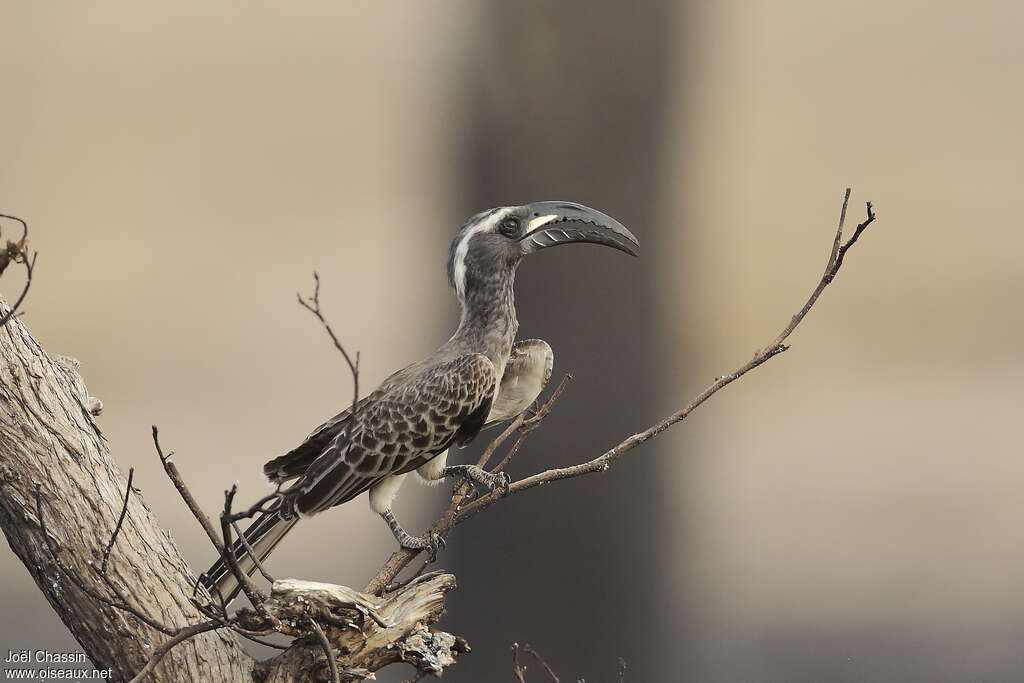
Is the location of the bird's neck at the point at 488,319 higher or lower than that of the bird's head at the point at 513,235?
lower

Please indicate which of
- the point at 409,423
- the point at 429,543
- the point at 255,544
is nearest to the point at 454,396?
the point at 409,423

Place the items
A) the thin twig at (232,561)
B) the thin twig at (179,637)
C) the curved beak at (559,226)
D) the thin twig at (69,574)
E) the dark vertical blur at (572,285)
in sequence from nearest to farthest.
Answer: the thin twig at (232,561), the thin twig at (179,637), the thin twig at (69,574), the curved beak at (559,226), the dark vertical blur at (572,285)

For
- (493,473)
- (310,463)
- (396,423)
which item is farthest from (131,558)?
(493,473)

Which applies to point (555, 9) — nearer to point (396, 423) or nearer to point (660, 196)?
point (660, 196)

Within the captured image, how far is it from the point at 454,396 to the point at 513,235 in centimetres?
22

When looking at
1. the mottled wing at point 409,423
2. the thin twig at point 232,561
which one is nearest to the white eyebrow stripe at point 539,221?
the mottled wing at point 409,423

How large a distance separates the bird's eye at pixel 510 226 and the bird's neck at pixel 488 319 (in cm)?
5

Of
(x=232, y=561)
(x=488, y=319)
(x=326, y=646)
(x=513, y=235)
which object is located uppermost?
(x=513, y=235)

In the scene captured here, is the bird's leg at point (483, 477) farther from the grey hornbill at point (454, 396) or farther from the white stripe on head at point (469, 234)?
the white stripe on head at point (469, 234)

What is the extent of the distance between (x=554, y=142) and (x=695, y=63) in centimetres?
44

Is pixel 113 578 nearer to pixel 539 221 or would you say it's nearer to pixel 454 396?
pixel 454 396

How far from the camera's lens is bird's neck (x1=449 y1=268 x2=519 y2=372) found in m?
1.67

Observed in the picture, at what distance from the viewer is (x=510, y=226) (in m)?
1.63

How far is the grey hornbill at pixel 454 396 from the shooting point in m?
1.53
